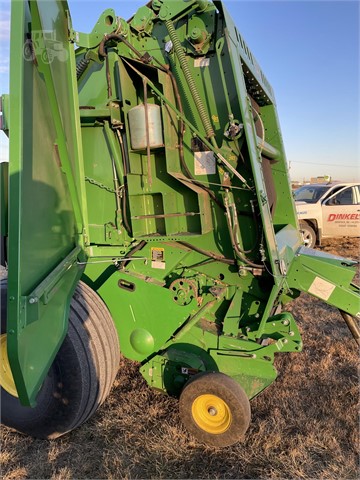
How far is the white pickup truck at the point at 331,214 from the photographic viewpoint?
859 centimetres

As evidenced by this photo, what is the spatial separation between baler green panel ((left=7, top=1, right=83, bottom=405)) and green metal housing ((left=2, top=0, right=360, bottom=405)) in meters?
0.03

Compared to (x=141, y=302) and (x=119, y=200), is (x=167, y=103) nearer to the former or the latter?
(x=119, y=200)

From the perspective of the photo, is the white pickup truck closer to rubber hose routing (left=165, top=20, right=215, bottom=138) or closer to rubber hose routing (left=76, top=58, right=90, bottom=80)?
rubber hose routing (left=165, top=20, right=215, bottom=138)

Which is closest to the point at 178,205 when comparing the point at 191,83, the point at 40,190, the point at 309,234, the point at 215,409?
the point at 191,83

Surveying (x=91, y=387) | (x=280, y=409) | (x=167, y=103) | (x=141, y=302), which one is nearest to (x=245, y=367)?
(x=280, y=409)

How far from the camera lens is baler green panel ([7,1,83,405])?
1424 mm

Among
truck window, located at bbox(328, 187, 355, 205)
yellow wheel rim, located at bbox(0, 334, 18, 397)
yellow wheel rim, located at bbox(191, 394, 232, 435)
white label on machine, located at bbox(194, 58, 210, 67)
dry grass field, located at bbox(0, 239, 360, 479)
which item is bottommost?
dry grass field, located at bbox(0, 239, 360, 479)

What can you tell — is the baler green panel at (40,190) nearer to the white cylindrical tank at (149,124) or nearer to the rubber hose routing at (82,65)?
the white cylindrical tank at (149,124)

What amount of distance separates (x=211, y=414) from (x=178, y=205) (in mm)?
1553

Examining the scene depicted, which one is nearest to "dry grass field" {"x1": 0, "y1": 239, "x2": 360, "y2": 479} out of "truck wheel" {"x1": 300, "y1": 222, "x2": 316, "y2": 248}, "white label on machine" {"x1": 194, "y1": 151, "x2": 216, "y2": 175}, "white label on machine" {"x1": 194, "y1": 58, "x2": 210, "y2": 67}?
"white label on machine" {"x1": 194, "y1": 151, "x2": 216, "y2": 175}

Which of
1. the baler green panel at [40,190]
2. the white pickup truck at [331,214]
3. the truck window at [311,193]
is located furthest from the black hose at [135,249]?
the truck window at [311,193]

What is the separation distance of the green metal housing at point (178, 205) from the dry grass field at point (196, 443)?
0.98 ft

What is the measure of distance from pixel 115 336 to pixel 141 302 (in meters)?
0.32

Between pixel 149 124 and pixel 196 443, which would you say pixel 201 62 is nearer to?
pixel 149 124
